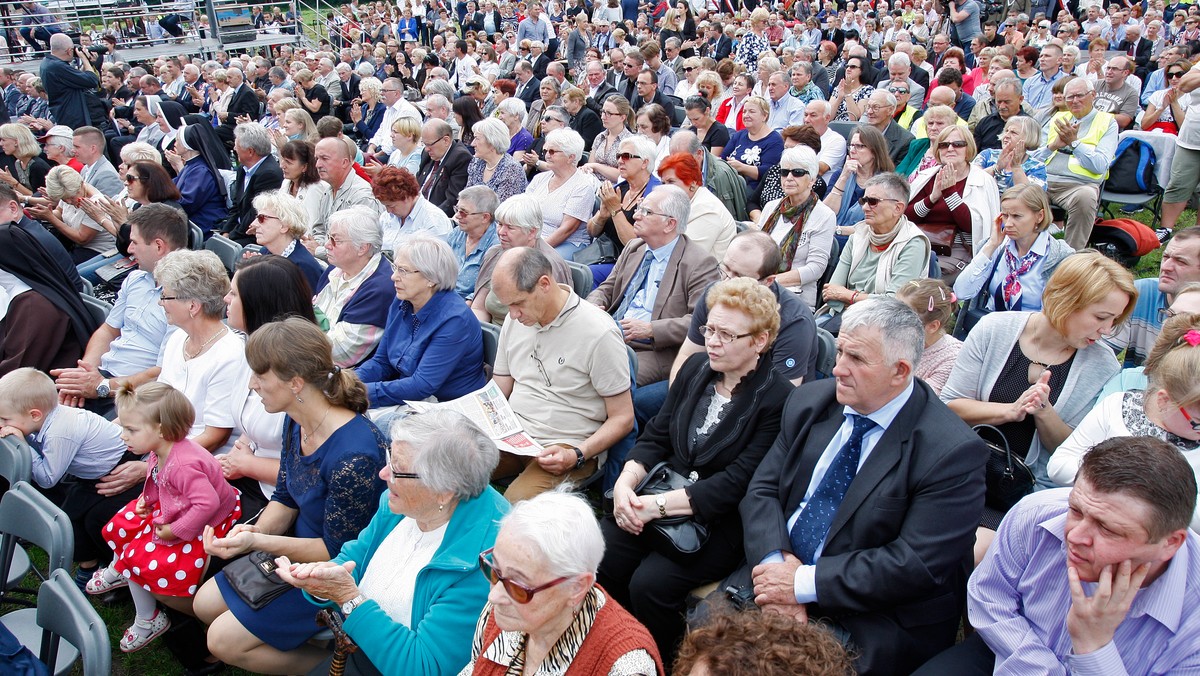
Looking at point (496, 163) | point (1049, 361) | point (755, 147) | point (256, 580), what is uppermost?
point (1049, 361)

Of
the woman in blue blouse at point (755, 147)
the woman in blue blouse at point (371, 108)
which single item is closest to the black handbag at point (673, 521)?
the woman in blue blouse at point (755, 147)

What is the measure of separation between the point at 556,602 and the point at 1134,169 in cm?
664

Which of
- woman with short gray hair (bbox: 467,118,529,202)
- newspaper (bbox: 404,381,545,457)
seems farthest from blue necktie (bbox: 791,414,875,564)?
woman with short gray hair (bbox: 467,118,529,202)

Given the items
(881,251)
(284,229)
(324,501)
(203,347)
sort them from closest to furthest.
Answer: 1. (324,501)
2. (203,347)
3. (881,251)
4. (284,229)

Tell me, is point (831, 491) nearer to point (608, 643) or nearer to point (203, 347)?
point (608, 643)

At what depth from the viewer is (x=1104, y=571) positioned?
73.4 inches

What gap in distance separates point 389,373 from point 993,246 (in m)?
3.24

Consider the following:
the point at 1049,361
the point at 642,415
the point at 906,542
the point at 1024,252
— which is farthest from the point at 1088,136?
the point at 906,542

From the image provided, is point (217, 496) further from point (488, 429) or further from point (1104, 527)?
point (1104, 527)

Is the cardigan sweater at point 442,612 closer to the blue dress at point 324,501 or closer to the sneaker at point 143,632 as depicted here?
the blue dress at point 324,501

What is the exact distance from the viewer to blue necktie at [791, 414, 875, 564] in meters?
2.53

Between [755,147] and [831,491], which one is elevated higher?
[831,491]

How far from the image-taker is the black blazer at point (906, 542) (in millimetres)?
2326

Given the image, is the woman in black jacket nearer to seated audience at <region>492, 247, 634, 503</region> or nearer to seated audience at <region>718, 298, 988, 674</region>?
seated audience at <region>718, 298, 988, 674</region>
